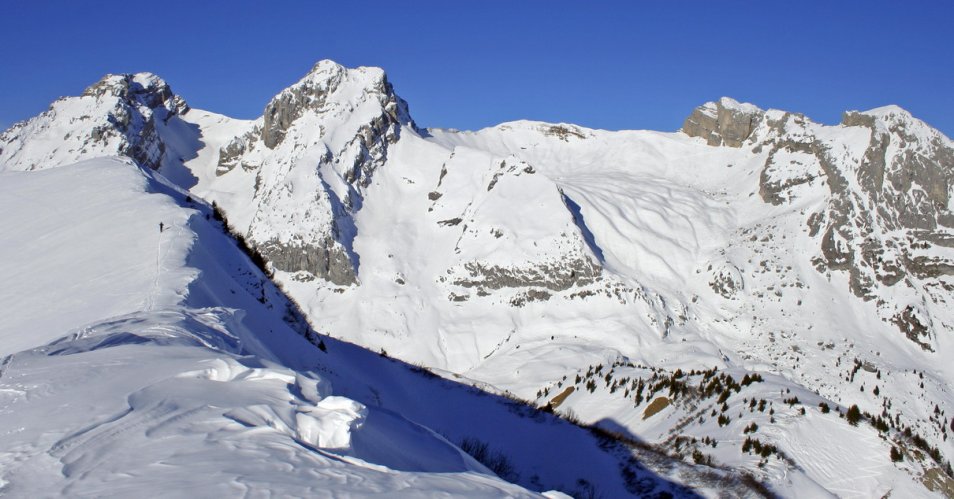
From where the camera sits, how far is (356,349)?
43.1m

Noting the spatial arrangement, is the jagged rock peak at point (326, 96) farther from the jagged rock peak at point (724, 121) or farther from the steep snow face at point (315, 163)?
the jagged rock peak at point (724, 121)

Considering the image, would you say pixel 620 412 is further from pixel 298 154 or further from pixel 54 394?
pixel 298 154

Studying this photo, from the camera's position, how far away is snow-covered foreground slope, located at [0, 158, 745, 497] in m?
6.30

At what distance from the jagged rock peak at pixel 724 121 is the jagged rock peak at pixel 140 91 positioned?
283ft

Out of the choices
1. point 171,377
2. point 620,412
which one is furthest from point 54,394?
point 620,412

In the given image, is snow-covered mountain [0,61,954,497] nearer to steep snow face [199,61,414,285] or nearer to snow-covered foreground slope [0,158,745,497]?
snow-covered foreground slope [0,158,745,497]

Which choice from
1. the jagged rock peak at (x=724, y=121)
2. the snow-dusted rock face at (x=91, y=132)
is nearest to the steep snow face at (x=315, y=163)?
the snow-dusted rock face at (x=91, y=132)

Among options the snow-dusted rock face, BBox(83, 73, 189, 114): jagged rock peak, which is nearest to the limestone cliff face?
the snow-dusted rock face

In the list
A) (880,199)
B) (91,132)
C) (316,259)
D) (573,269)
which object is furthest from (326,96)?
(880,199)

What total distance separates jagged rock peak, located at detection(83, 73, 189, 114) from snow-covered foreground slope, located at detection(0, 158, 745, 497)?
84.9m

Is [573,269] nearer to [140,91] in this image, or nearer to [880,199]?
[880,199]

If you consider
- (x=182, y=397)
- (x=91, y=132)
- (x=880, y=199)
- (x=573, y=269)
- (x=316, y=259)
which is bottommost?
(x=182, y=397)

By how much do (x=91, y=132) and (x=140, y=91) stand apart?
63.2ft

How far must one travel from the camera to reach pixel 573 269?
70.1 m
